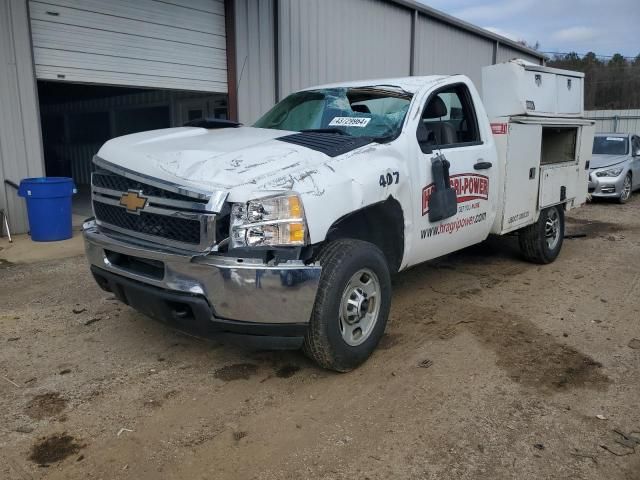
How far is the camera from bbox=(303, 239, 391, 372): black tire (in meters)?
3.38

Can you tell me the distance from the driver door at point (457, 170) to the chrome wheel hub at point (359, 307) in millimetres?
760

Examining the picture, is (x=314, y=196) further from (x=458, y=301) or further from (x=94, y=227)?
(x=458, y=301)

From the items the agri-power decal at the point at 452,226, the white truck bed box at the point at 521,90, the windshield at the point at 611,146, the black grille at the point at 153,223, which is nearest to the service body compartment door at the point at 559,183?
the white truck bed box at the point at 521,90

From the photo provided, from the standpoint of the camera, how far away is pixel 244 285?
3.11m

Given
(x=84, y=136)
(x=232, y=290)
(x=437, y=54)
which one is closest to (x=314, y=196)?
(x=232, y=290)

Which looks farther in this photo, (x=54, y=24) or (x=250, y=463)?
(x=54, y=24)

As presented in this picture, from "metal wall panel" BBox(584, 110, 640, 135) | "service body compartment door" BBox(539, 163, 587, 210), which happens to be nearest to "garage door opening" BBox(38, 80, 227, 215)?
"service body compartment door" BBox(539, 163, 587, 210)

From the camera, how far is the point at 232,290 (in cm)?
312

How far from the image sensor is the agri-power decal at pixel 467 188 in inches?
173

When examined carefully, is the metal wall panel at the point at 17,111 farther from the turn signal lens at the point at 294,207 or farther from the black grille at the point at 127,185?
the turn signal lens at the point at 294,207

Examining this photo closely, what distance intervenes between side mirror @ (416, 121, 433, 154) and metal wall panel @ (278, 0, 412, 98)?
821 cm

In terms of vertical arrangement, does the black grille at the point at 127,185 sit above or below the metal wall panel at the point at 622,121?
below

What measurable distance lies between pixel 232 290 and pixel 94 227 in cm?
147

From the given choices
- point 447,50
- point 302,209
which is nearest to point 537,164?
point 302,209
